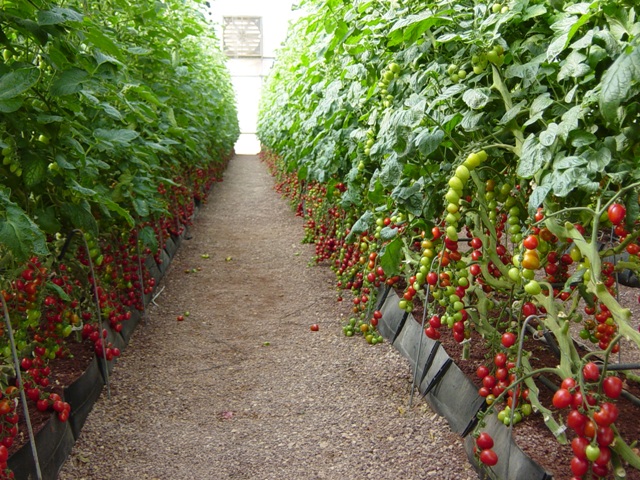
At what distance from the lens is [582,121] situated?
1518 millimetres

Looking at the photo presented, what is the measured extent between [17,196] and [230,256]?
322cm

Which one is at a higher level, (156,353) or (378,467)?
(378,467)

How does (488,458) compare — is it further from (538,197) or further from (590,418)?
(538,197)

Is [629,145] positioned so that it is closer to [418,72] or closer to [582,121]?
[582,121]

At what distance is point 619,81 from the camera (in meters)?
1.19

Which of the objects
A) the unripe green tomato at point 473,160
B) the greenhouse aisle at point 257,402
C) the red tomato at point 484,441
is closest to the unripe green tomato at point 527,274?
the unripe green tomato at point 473,160

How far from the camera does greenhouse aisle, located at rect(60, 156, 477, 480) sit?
2.16 m

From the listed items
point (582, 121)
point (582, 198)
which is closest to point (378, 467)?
point (582, 198)

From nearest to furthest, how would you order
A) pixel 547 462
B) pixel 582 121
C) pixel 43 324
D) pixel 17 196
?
pixel 582 121 < pixel 547 462 < pixel 17 196 < pixel 43 324

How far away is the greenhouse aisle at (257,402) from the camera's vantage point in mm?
2156

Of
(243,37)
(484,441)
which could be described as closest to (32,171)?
(484,441)

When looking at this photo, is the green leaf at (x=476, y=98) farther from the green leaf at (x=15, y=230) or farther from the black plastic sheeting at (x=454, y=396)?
the green leaf at (x=15, y=230)

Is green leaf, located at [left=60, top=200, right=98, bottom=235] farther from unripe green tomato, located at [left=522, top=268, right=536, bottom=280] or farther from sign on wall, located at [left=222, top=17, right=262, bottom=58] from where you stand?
sign on wall, located at [left=222, top=17, right=262, bottom=58]

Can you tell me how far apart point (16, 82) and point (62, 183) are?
0.61 m
